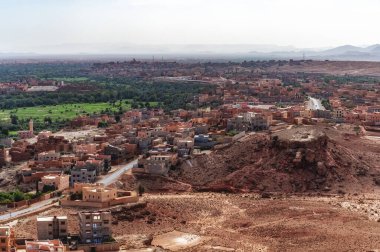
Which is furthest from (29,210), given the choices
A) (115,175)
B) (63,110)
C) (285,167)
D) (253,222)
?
(63,110)

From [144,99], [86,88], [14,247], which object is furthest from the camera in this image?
[86,88]

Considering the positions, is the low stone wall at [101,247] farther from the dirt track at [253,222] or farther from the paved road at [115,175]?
the paved road at [115,175]

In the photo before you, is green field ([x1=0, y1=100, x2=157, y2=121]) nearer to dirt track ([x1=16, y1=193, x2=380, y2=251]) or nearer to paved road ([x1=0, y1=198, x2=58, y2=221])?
paved road ([x1=0, y1=198, x2=58, y2=221])

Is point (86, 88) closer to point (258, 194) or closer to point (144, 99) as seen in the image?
point (144, 99)

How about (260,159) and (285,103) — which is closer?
(260,159)

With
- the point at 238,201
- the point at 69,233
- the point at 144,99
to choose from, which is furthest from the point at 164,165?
the point at 144,99

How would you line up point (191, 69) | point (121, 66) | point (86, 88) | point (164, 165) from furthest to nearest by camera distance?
point (121, 66) → point (191, 69) → point (86, 88) → point (164, 165)
